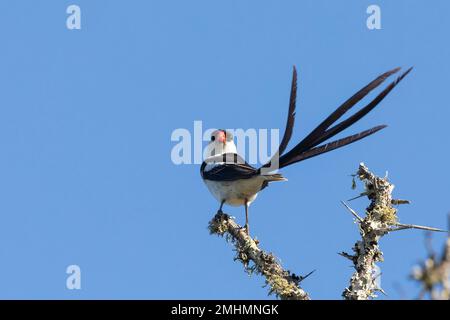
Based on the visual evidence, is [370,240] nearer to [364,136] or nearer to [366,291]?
[366,291]

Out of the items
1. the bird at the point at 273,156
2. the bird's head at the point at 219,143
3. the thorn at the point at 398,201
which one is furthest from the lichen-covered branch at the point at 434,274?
the bird's head at the point at 219,143

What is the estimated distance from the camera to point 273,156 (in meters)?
5.62

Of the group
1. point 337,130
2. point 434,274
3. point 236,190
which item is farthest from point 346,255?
point 236,190

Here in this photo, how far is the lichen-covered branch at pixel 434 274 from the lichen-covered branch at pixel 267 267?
209 centimetres

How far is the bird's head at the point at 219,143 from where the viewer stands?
8.92 meters

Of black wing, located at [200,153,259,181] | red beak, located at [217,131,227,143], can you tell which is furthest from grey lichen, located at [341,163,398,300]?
red beak, located at [217,131,227,143]

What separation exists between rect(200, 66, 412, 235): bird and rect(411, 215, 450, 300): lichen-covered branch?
242cm

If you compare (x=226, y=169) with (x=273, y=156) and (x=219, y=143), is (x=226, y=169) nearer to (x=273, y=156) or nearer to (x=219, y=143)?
(x=219, y=143)

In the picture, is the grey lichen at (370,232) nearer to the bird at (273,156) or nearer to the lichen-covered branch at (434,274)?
the bird at (273,156)

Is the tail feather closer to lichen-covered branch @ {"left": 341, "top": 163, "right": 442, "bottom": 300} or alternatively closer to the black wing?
lichen-covered branch @ {"left": 341, "top": 163, "right": 442, "bottom": 300}
